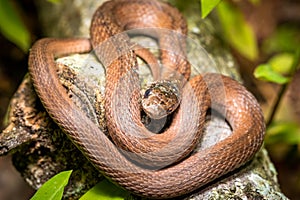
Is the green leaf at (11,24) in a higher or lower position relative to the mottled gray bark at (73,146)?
higher

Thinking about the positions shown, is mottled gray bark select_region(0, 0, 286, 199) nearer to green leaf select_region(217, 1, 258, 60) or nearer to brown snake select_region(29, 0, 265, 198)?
brown snake select_region(29, 0, 265, 198)

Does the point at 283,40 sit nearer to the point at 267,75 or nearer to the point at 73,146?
the point at 267,75

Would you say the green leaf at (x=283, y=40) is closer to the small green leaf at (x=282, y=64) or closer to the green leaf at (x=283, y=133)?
the small green leaf at (x=282, y=64)

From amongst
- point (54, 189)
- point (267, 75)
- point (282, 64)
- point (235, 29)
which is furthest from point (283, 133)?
point (54, 189)

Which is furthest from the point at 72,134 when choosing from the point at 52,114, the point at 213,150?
the point at 213,150

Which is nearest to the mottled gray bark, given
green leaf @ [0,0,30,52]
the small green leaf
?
green leaf @ [0,0,30,52]

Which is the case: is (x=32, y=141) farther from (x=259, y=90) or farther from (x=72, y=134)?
(x=259, y=90)

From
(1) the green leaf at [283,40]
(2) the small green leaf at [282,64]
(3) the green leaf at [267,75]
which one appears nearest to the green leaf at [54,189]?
(3) the green leaf at [267,75]
